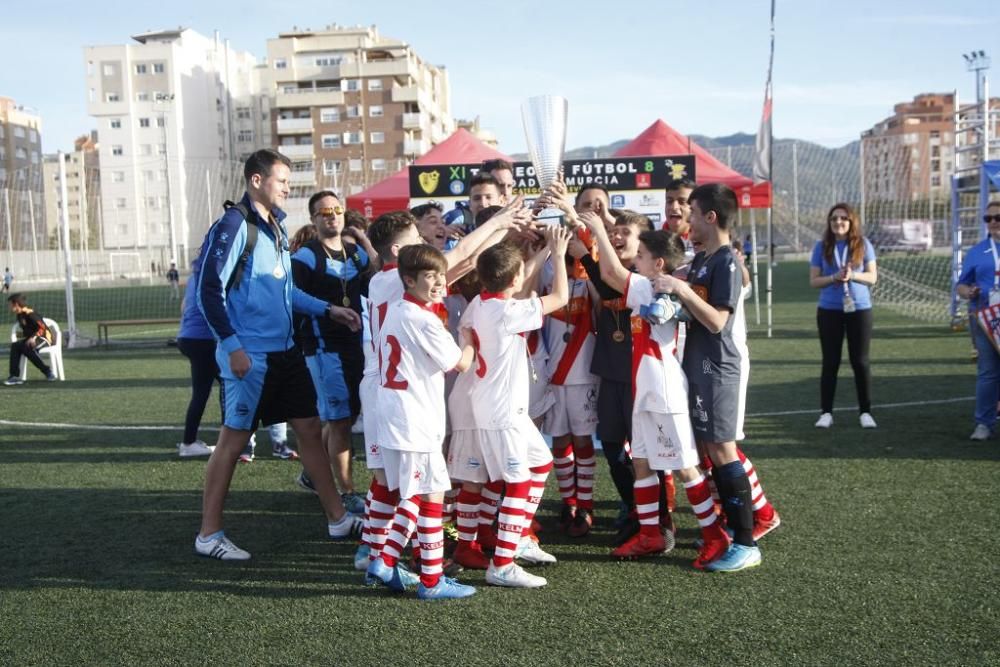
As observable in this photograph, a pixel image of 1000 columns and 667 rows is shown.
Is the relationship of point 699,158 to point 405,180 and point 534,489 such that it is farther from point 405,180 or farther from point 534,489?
point 534,489

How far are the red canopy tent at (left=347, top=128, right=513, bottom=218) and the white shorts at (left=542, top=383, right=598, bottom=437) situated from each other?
427 inches

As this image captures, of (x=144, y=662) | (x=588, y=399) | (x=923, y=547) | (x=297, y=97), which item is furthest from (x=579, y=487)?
(x=297, y=97)

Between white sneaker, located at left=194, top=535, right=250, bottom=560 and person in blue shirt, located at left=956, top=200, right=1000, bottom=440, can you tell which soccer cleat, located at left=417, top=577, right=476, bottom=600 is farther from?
person in blue shirt, located at left=956, top=200, right=1000, bottom=440

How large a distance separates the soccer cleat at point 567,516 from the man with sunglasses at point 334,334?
1343 millimetres

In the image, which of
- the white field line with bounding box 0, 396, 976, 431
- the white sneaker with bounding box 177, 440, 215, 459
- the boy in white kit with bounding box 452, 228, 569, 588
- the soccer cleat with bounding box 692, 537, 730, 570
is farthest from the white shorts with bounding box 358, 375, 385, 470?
the white field line with bounding box 0, 396, 976, 431

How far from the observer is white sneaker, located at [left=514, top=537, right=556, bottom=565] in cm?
470

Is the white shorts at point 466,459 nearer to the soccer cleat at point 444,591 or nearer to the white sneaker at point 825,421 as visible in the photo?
the soccer cleat at point 444,591

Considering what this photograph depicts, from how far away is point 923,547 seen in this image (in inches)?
186

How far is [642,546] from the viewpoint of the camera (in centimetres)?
478

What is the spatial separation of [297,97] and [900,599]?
8166 cm

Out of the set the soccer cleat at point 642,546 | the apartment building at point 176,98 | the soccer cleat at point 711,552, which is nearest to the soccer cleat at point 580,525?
the soccer cleat at point 642,546

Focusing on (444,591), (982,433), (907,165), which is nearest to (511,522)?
(444,591)

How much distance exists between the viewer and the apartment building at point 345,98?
256ft

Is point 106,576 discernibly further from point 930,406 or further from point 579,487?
point 930,406
